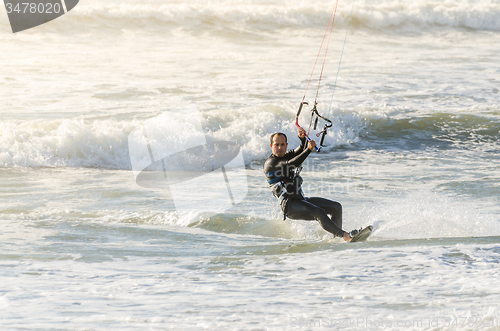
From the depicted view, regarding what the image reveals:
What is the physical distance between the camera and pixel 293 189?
7.03 m

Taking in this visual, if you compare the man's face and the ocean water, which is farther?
the man's face

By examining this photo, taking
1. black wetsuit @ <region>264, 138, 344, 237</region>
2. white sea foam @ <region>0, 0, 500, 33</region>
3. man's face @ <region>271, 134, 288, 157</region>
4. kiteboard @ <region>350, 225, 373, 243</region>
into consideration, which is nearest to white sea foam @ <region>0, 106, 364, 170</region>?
black wetsuit @ <region>264, 138, 344, 237</region>

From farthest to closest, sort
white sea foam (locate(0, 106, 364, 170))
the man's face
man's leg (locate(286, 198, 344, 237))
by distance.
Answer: white sea foam (locate(0, 106, 364, 170)) < the man's face < man's leg (locate(286, 198, 344, 237))

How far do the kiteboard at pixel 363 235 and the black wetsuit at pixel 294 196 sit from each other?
343 millimetres

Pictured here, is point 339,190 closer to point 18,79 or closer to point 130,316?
point 130,316

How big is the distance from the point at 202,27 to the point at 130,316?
1041 inches

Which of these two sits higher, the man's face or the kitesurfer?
the man's face

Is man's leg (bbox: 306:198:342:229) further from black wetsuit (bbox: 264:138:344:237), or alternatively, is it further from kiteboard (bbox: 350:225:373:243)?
kiteboard (bbox: 350:225:373:243)

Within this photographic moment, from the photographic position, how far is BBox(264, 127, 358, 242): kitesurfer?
675 cm

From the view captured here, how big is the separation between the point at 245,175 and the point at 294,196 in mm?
4462

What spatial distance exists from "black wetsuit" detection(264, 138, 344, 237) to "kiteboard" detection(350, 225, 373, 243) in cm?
34

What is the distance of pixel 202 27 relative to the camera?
28.9 metres

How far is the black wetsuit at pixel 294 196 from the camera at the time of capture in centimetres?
679

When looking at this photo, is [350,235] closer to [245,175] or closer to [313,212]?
[313,212]
